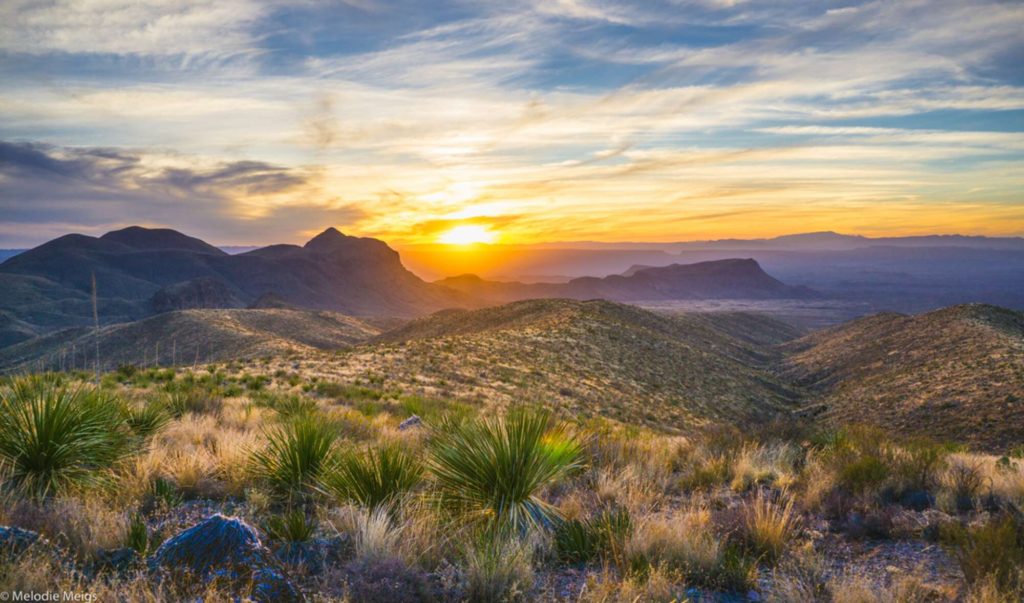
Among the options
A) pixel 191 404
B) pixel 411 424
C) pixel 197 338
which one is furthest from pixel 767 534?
pixel 197 338

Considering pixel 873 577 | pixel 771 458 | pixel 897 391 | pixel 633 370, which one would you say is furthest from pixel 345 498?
pixel 897 391

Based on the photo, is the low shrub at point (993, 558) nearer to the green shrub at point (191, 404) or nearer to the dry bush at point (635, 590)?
the dry bush at point (635, 590)

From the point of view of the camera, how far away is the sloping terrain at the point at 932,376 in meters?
23.9

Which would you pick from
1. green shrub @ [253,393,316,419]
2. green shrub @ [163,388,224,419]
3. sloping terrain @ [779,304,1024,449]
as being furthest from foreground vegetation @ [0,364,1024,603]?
sloping terrain @ [779,304,1024,449]

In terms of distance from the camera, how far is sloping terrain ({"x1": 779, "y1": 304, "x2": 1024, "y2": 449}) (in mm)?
23859

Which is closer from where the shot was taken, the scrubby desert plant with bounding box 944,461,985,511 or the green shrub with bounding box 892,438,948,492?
the scrubby desert plant with bounding box 944,461,985,511

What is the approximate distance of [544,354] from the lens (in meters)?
34.0

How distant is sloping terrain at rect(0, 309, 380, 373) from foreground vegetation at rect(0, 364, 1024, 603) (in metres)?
42.6

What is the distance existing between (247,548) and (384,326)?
353 ft

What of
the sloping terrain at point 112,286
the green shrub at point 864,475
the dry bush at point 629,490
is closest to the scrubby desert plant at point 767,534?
the dry bush at point 629,490

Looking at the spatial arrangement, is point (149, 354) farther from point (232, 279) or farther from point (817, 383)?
point (232, 279)

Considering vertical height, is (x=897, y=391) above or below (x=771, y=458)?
below

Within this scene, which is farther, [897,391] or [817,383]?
[817,383]

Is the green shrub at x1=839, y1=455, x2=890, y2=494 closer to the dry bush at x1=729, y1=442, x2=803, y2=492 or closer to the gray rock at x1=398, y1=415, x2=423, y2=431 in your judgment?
the dry bush at x1=729, y1=442, x2=803, y2=492
